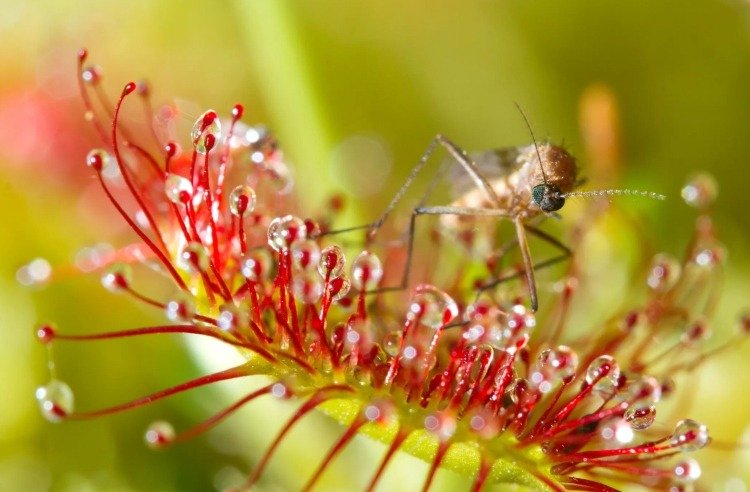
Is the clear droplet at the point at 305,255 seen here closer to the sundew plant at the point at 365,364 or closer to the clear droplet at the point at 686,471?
the sundew plant at the point at 365,364

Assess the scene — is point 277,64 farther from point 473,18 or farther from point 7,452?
point 7,452

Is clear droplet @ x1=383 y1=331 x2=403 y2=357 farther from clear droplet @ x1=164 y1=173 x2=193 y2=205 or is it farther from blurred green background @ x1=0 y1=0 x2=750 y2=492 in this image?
blurred green background @ x1=0 y1=0 x2=750 y2=492

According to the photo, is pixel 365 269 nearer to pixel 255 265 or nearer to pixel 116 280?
pixel 255 265

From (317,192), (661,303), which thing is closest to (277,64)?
(317,192)

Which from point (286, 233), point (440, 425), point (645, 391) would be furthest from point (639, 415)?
point (286, 233)

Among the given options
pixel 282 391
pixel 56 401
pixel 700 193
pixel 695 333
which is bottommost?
pixel 56 401

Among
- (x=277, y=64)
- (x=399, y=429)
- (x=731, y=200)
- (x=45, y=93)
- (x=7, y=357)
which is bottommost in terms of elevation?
(x=7, y=357)

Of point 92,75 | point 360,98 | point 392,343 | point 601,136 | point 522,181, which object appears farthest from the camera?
point 360,98
